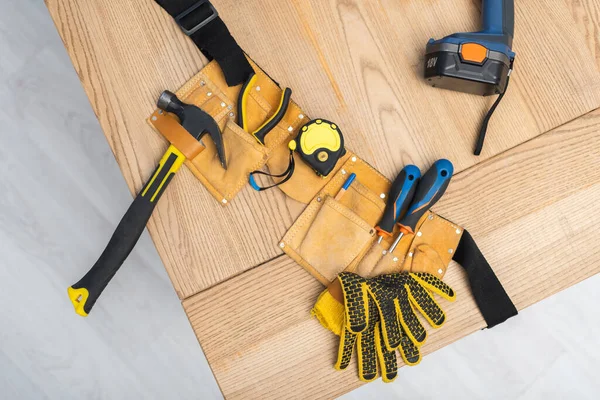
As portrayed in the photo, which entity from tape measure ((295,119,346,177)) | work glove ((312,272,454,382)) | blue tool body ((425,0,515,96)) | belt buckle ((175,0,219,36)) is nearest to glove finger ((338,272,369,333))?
work glove ((312,272,454,382))

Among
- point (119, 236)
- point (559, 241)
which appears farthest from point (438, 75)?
point (119, 236)

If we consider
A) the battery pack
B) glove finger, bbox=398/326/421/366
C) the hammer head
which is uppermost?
the hammer head

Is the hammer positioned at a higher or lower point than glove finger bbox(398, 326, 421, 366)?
higher

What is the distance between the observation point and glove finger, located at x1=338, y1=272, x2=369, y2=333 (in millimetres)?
894

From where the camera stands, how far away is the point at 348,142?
979 millimetres

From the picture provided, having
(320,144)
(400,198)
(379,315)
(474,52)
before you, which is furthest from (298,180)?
(474,52)

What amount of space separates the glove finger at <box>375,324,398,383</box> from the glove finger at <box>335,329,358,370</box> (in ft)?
0.16

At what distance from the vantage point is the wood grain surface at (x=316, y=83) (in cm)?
93

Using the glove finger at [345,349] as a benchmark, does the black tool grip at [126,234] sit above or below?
above

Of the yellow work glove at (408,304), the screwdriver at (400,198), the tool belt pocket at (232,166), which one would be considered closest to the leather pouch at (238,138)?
the tool belt pocket at (232,166)

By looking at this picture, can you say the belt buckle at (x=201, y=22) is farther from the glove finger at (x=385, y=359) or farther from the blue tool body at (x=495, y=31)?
the glove finger at (x=385, y=359)

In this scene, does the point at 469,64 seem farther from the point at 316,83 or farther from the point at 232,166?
the point at 232,166

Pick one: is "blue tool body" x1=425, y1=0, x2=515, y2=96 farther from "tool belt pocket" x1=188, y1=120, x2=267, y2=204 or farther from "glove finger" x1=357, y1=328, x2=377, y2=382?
"glove finger" x1=357, y1=328, x2=377, y2=382

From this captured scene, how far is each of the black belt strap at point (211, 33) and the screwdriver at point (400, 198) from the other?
36 cm
